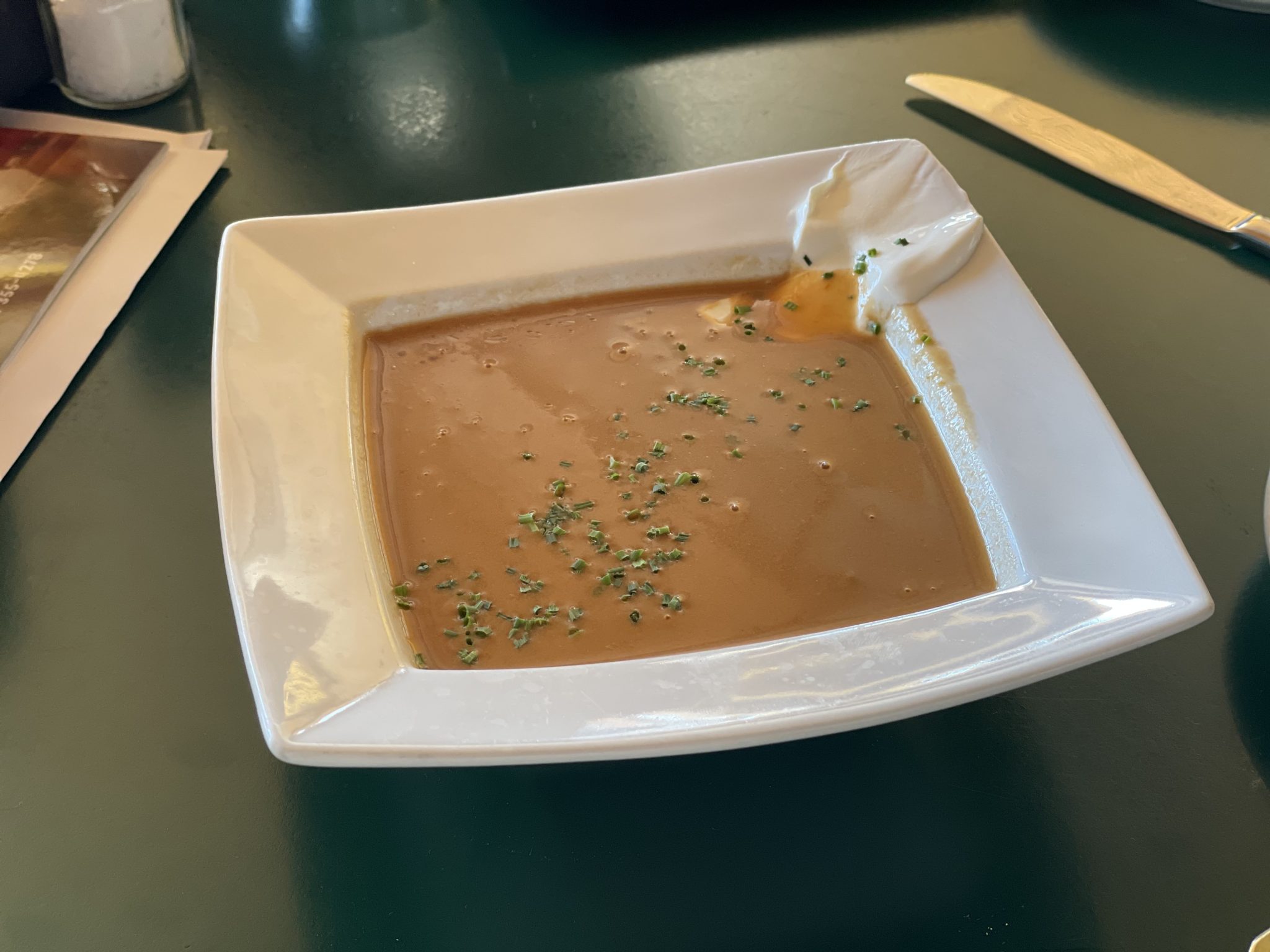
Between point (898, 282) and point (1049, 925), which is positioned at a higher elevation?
point (898, 282)

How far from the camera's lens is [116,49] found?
5.06ft

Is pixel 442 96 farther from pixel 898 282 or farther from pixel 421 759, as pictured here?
pixel 421 759

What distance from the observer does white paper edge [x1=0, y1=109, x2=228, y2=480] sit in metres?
1.20

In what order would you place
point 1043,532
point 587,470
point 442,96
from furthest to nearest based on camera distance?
point 442,96 → point 587,470 → point 1043,532

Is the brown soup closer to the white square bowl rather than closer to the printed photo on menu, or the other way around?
the white square bowl

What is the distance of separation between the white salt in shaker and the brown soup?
76 centimetres

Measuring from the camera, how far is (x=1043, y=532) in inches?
37.2

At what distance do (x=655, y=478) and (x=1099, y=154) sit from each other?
0.94m

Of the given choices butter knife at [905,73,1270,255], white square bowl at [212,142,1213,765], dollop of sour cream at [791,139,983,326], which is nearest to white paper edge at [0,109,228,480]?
white square bowl at [212,142,1213,765]

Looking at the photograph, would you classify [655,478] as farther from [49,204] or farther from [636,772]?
[49,204]

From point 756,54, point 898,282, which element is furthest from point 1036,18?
point 898,282

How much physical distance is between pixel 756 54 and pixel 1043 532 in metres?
1.15

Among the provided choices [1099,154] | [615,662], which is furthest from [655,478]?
[1099,154]

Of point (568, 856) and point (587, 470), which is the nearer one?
point (568, 856)
